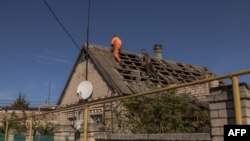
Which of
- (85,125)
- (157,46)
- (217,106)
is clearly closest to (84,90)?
(85,125)

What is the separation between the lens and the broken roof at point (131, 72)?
15.3 m

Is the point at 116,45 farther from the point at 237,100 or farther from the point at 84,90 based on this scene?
the point at 237,100

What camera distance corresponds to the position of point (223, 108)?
4500 mm

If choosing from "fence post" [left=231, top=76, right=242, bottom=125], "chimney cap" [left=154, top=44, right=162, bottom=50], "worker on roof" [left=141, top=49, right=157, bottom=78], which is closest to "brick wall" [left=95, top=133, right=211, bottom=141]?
"fence post" [left=231, top=76, right=242, bottom=125]

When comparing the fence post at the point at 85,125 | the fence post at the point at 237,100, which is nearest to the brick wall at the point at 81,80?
the fence post at the point at 85,125

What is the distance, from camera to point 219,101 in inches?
180

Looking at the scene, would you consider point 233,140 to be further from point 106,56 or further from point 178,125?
point 106,56

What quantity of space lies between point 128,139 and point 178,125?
1.47m

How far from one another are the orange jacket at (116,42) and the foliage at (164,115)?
984 cm

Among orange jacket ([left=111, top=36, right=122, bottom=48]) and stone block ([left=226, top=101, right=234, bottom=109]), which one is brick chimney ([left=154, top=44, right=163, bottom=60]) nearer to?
orange jacket ([left=111, top=36, right=122, bottom=48])

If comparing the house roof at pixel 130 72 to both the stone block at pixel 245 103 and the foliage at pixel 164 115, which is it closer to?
the foliage at pixel 164 115

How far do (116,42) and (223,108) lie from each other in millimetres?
14200

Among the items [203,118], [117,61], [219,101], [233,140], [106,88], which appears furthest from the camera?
[117,61]

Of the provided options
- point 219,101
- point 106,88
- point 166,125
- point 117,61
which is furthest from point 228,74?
point 117,61
